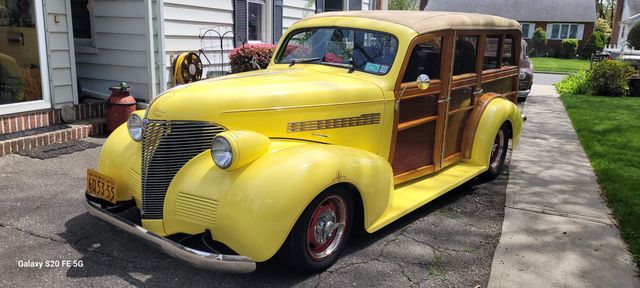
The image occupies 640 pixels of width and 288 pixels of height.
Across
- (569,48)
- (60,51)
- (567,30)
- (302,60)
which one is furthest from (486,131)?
(567,30)

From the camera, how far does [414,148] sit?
4480mm

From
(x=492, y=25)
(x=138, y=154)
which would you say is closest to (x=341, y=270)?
(x=138, y=154)

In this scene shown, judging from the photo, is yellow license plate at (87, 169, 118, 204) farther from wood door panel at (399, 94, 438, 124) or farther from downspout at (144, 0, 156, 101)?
downspout at (144, 0, 156, 101)

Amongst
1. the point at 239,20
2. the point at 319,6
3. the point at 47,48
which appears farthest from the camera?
the point at 319,6

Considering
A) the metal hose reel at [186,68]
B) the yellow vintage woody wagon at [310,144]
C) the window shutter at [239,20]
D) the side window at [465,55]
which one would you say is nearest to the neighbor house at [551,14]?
the window shutter at [239,20]

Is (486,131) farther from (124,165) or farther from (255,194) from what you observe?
(124,165)

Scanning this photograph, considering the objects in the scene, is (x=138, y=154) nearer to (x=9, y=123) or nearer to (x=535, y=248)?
(x=535, y=248)

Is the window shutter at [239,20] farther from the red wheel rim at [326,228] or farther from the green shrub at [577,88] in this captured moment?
the green shrub at [577,88]

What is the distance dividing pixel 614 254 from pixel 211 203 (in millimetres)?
3066

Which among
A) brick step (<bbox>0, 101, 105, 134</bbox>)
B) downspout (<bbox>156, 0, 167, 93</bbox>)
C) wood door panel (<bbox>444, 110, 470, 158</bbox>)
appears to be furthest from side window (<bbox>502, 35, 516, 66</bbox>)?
brick step (<bbox>0, 101, 105, 134</bbox>)

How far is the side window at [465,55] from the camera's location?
4773 millimetres

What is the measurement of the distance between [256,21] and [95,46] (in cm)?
312

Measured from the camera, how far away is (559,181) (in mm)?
5570

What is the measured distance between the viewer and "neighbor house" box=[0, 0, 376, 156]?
20.4 feet
